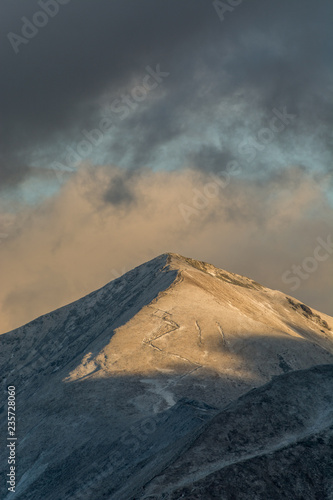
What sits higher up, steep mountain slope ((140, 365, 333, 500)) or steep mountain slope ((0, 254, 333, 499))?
steep mountain slope ((0, 254, 333, 499))

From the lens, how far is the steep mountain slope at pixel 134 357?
5684 cm

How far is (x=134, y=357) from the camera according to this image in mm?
71250

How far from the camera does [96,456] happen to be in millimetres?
51188

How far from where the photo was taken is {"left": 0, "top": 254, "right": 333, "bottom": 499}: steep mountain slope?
5684cm

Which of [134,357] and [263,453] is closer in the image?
[263,453]

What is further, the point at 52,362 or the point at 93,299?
the point at 93,299

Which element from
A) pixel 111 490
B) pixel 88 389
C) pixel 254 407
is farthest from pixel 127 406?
pixel 254 407

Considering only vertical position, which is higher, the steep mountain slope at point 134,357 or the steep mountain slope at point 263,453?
the steep mountain slope at point 134,357

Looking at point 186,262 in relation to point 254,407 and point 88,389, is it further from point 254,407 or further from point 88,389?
point 254,407

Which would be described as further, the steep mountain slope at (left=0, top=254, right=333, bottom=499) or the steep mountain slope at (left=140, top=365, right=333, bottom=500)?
the steep mountain slope at (left=0, top=254, right=333, bottom=499)

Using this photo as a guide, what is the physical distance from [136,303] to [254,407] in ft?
180

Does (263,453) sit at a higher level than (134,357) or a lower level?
lower

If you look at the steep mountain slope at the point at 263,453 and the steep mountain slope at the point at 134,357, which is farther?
the steep mountain slope at the point at 134,357

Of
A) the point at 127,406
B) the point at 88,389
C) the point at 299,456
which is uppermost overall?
the point at 88,389
